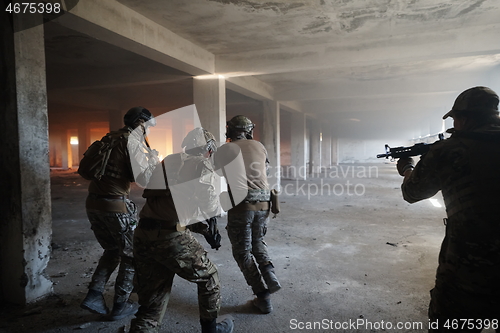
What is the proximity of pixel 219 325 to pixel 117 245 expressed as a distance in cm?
113

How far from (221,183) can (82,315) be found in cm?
466

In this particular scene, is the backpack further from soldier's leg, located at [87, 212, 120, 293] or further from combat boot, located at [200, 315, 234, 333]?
combat boot, located at [200, 315, 234, 333]

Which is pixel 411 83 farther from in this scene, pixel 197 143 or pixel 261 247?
pixel 197 143

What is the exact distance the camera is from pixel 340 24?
5.14 m

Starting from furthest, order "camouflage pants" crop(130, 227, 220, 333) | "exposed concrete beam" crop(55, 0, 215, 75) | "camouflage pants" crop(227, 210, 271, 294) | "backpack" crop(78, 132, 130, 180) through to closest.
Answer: "exposed concrete beam" crop(55, 0, 215, 75) < "camouflage pants" crop(227, 210, 271, 294) < "backpack" crop(78, 132, 130, 180) < "camouflage pants" crop(130, 227, 220, 333)

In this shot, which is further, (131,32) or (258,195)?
(131,32)

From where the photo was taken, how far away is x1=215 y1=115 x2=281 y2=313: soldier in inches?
116

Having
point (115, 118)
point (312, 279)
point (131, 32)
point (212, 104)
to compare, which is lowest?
point (312, 279)

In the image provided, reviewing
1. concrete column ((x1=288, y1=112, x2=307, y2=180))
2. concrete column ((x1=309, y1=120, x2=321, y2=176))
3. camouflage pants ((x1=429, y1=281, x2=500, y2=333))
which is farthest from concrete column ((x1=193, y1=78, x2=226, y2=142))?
concrete column ((x1=309, y1=120, x2=321, y2=176))

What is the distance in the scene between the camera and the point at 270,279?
2994 millimetres

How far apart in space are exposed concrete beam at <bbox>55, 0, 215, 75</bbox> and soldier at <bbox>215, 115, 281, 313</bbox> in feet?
7.72

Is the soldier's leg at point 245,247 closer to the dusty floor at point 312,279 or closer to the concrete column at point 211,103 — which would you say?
the dusty floor at point 312,279

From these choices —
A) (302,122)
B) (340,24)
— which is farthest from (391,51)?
(302,122)

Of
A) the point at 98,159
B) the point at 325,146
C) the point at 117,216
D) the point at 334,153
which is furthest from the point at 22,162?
the point at 334,153
